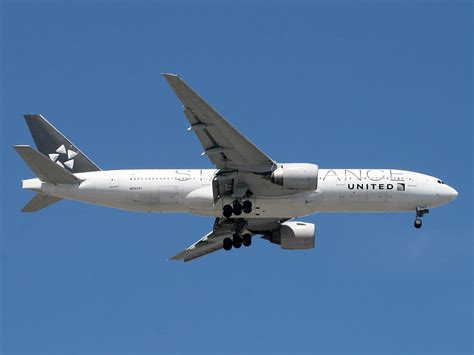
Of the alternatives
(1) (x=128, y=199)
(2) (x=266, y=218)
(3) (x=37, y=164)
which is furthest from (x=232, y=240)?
(3) (x=37, y=164)

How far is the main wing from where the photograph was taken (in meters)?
52.9

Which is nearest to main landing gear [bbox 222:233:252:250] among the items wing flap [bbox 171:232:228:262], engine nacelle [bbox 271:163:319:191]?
wing flap [bbox 171:232:228:262]

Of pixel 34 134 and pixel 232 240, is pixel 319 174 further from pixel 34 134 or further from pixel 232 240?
pixel 34 134

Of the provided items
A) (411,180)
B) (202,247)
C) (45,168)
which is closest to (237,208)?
(202,247)

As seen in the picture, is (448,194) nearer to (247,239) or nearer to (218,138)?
(247,239)

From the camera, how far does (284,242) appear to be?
65.6m

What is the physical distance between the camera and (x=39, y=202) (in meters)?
61.6

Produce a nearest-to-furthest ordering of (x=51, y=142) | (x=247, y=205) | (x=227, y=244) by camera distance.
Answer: (x=247, y=205), (x=227, y=244), (x=51, y=142)

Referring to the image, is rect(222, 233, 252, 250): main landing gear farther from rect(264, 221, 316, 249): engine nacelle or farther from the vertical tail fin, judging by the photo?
the vertical tail fin

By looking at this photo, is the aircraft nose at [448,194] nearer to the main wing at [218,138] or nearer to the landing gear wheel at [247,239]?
the main wing at [218,138]

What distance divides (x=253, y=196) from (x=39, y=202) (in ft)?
41.2

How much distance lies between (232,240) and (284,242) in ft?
15.2

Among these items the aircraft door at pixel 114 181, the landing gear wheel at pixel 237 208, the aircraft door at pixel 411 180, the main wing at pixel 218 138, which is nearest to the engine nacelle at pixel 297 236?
the landing gear wheel at pixel 237 208

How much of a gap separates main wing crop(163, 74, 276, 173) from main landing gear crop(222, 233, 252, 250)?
5.88 m
